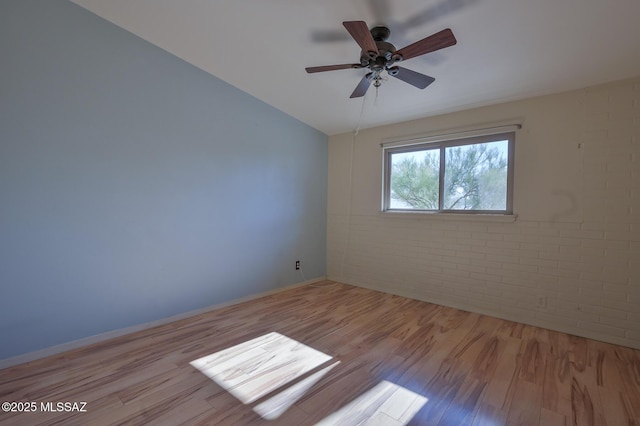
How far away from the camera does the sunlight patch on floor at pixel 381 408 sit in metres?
1.55

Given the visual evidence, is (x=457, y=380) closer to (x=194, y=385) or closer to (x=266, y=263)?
(x=194, y=385)

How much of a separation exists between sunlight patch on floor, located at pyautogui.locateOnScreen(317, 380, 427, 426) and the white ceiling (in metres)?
2.58

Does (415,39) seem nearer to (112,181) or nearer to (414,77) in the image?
(414,77)

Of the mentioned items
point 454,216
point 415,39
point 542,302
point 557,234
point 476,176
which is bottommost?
point 542,302

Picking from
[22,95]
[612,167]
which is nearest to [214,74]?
[22,95]

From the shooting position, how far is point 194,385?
1850mm

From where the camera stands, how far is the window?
311 cm

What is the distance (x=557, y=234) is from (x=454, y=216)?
95cm

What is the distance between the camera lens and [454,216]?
3.33m

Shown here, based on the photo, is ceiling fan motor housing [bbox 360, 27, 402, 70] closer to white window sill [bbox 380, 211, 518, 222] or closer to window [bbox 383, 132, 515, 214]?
window [bbox 383, 132, 515, 214]

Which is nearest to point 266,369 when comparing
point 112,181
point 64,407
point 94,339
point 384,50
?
point 64,407

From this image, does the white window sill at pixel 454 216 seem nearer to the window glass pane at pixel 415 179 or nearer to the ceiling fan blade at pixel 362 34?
the window glass pane at pixel 415 179

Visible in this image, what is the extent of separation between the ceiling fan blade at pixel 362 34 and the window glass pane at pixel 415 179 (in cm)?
203

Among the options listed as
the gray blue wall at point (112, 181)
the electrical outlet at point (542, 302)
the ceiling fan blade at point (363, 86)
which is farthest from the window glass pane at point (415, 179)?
the gray blue wall at point (112, 181)
